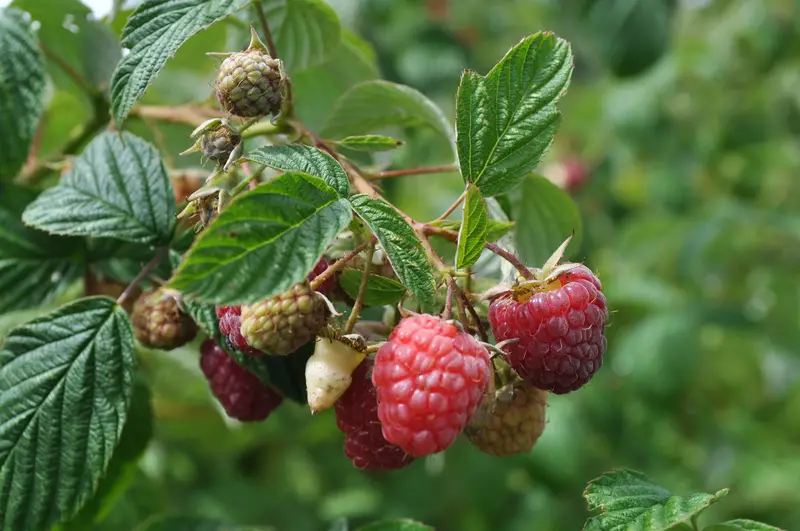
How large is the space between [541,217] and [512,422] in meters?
0.35

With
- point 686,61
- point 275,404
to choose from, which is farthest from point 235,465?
point 686,61

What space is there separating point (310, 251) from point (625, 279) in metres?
1.79

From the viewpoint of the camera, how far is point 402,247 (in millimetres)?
699

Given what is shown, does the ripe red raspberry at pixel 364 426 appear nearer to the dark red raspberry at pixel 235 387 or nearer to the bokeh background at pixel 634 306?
the dark red raspberry at pixel 235 387

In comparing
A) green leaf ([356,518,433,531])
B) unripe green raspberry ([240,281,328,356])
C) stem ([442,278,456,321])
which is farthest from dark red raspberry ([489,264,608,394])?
green leaf ([356,518,433,531])

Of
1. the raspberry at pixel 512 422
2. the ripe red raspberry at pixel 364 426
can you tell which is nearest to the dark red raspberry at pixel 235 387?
the ripe red raspberry at pixel 364 426

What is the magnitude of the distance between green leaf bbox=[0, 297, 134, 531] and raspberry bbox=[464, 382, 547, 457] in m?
0.39

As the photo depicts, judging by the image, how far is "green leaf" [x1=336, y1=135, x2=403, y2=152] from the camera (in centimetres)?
85

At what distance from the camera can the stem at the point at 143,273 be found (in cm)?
93

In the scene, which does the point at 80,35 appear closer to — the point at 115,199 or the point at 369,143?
the point at 115,199

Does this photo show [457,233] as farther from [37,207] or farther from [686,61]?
[686,61]

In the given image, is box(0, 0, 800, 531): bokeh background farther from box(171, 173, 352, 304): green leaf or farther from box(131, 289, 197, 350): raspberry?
box(171, 173, 352, 304): green leaf

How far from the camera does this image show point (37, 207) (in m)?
0.94

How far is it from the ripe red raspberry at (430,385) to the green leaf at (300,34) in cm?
55
